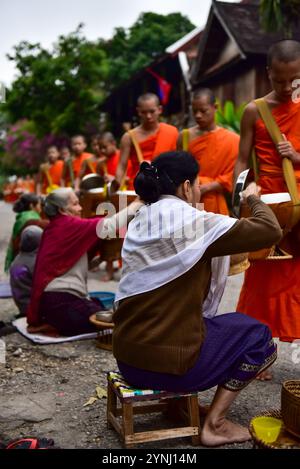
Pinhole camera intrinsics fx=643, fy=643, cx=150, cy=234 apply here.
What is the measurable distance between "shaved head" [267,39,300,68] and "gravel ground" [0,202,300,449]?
187 cm

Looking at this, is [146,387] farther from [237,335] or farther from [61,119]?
[61,119]

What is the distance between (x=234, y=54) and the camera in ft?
55.0

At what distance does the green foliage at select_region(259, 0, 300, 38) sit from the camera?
41.3 feet

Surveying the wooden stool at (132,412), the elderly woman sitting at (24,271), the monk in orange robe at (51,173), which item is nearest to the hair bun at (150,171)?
the wooden stool at (132,412)

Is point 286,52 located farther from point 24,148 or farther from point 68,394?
point 24,148

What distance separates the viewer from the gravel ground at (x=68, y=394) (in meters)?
3.11

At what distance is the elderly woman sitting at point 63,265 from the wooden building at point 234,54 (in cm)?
1148

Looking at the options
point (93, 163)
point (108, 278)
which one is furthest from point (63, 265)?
point (93, 163)

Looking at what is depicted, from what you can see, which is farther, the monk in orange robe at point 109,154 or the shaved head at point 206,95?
the monk in orange robe at point 109,154

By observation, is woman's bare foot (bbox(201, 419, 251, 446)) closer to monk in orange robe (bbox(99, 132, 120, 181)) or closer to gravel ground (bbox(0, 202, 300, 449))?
gravel ground (bbox(0, 202, 300, 449))

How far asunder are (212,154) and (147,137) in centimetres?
105

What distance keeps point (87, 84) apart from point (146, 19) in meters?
13.9

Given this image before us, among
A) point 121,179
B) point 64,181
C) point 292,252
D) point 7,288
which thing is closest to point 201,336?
point 292,252

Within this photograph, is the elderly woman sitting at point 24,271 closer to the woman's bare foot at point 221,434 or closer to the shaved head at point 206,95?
the shaved head at point 206,95
